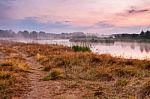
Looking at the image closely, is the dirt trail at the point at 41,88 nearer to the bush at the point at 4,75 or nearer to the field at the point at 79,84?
the field at the point at 79,84

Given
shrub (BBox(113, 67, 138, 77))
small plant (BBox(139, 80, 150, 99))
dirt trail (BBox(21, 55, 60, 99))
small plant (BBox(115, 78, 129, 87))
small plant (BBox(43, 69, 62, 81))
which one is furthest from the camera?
shrub (BBox(113, 67, 138, 77))

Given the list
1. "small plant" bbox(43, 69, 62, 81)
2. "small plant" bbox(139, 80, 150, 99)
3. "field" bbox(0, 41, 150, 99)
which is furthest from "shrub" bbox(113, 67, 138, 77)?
"small plant" bbox(139, 80, 150, 99)

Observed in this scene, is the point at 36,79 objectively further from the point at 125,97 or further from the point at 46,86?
the point at 125,97

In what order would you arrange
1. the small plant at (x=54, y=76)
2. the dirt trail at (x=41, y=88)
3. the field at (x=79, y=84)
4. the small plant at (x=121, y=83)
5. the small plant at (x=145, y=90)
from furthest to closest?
1. the small plant at (x=54, y=76)
2. the small plant at (x=121, y=83)
3. the dirt trail at (x=41, y=88)
4. the field at (x=79, y=84)
5. the small plant at (x=145, y=90)

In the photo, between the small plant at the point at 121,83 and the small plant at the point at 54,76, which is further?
the small plant at the point at 54,76

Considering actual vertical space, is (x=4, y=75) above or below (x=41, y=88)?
above

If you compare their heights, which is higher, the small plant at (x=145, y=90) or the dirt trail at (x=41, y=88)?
the small plant at (x=145, y=90)

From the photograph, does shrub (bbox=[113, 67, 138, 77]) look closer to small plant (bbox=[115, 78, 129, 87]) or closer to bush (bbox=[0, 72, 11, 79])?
small plant (bbox=[115, 78, 129, 87])

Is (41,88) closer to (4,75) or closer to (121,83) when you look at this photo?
(4,75)

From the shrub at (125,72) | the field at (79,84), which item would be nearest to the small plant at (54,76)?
the field at (79,84)

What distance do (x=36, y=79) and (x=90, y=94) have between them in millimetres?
3884

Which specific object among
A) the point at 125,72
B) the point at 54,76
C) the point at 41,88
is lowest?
the point at 41,88

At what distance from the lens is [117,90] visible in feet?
34.4

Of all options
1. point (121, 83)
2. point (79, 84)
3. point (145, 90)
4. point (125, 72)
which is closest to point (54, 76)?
point (79, 84)
